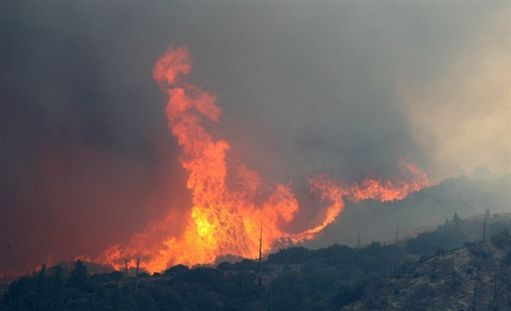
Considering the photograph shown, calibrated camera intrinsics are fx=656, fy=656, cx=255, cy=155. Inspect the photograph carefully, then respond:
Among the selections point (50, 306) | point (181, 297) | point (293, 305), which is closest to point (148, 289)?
point (181, 297)

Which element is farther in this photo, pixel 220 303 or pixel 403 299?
pixel 220 303

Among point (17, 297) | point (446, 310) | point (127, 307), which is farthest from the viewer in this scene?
point (17, 297)

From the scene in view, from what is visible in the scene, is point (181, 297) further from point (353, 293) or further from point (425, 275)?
point (425, 275)

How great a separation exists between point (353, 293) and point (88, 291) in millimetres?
79482

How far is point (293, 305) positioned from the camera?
191625 mm

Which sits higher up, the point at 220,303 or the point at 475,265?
the point at 475,265

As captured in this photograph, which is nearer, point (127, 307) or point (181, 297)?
point (127, 307)

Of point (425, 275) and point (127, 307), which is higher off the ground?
point (425, 275)

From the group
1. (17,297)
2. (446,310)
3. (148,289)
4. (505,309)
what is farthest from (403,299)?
(17,297)

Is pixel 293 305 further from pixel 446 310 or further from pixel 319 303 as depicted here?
pixel 446 310

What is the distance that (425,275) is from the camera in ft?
629

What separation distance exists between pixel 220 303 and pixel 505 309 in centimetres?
8002

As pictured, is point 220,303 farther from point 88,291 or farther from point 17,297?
point 17,297

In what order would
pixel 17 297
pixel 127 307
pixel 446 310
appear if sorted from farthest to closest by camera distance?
pixel 17 297
pixel 127 307
pixel 446 310
